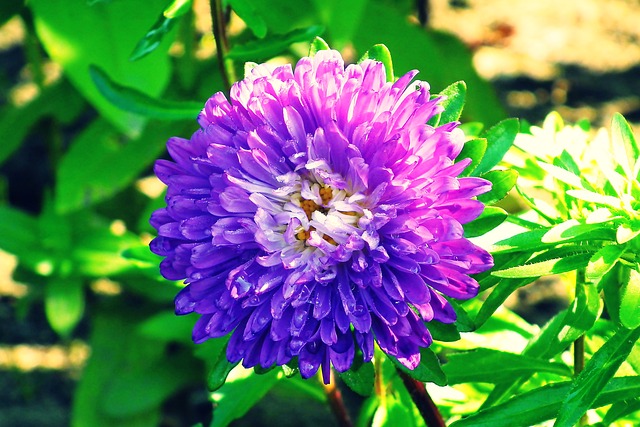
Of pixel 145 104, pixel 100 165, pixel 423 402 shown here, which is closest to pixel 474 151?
pixel 423 402

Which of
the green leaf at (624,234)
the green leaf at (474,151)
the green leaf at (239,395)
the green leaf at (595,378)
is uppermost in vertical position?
the green leaf at (474,151)

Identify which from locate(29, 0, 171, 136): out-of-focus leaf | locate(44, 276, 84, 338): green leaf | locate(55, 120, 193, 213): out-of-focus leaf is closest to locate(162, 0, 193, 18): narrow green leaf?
locate(29, 0, 171, 136): out-of-focus leaf

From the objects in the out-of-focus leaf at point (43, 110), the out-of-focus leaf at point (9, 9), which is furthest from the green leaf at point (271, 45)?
the out-of-focus leaf at point (43, 110)

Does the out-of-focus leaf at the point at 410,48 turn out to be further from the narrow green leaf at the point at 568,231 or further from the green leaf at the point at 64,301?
the narrow green leaf at the point at 568,231

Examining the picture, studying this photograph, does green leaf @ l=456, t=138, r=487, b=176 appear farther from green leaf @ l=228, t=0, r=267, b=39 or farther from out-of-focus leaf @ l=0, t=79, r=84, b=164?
out-of-focus leaf @ l=0, t=79, r=84, b=164

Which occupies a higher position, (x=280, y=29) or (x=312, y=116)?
(x=280, y=29)

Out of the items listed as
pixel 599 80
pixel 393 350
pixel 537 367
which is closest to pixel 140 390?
pixel 537 367

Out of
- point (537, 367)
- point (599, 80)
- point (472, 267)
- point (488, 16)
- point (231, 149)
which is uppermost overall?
point (488, 16)

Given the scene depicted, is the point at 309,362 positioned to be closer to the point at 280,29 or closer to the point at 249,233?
the point at 249,233
